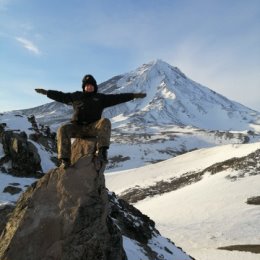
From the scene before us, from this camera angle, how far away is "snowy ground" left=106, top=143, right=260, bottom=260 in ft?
Answer: 138

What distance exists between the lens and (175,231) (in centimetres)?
4634

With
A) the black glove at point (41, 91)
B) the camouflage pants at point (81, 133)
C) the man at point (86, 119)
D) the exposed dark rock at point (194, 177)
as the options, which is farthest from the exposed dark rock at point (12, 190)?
the exposed dark rock at point (194, 177)

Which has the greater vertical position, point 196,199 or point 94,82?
point 94,82

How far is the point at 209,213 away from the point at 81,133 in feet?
139

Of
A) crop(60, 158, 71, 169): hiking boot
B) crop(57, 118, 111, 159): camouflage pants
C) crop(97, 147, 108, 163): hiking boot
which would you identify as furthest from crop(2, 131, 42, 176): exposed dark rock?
crop(97, 147, 108, 163): hiking boot

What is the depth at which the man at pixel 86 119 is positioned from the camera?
1205 centimetres

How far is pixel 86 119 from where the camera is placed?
12.6m

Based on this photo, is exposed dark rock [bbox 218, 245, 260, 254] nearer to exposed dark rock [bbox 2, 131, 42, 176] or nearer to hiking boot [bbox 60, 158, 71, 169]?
exposed dark rock [bbox 2, 131, 42, 176]

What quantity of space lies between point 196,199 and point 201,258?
906 inches

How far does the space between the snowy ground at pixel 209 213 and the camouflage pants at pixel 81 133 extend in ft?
87.6

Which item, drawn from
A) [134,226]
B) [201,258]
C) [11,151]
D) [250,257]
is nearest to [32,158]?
[11,151]

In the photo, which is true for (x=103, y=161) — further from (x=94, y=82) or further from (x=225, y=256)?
(x=225, y=256)

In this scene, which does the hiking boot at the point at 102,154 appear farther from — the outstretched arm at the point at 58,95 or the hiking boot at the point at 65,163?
the outstretched arm at the point at 58,95

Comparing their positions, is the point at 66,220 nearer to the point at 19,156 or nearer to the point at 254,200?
the point at 19,156
